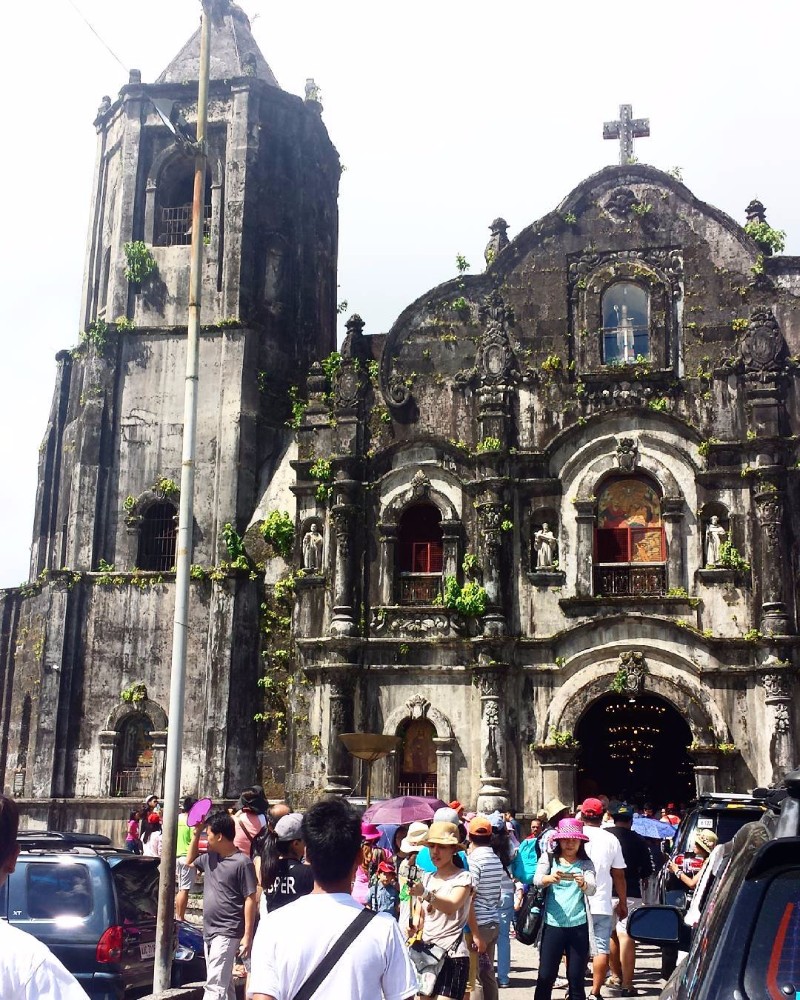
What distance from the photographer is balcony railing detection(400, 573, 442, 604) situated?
24.2 metres

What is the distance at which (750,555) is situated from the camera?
22.8 m

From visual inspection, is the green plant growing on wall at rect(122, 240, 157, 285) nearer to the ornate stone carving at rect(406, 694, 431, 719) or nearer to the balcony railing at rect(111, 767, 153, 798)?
the balcony railing at rect(111, 767, 153, 798)

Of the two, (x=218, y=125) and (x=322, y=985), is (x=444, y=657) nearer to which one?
(x=218, y=125)

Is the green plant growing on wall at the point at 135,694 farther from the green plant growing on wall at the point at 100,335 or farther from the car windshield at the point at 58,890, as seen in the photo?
the car windshield at the point at 58,890

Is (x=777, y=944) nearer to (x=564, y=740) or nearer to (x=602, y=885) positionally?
(x=602, y=885)

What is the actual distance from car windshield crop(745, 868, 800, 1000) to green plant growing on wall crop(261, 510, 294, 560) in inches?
866

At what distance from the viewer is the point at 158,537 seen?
26797 mm

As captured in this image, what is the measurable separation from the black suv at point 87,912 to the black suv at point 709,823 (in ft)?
16.5

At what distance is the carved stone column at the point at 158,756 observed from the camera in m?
25.1

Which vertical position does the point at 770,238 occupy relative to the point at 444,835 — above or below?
above

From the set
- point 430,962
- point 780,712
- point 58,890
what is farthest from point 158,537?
point 430,962

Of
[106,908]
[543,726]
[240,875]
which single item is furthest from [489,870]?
[543,726]

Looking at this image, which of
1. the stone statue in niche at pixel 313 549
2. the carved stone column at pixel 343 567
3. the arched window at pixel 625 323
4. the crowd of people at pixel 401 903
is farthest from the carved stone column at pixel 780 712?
the stone statue in niche at pixel 313 549

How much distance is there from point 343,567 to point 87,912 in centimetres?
1372
